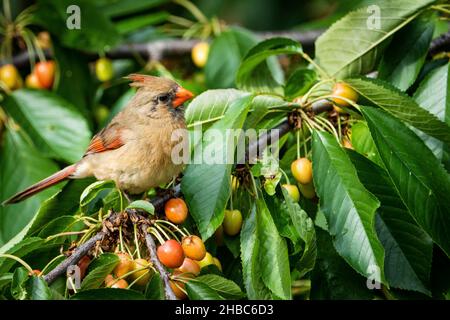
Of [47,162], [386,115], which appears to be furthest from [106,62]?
[386,115]

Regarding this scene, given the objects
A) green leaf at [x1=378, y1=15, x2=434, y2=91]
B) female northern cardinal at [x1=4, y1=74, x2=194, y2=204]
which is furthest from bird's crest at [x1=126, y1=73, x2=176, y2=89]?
green leaf at [x1=378, y1=15, x2=434, y2=91]

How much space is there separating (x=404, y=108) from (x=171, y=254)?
124 centimetres

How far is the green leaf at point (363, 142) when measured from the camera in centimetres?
340

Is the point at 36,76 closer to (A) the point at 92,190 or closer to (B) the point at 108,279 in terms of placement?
(A) the point at 92,190

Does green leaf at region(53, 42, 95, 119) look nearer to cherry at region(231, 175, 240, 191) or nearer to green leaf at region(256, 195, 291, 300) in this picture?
cherry at region(231, 175, 240, 191)

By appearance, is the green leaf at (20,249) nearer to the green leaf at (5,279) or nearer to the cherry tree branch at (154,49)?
the green leaf at (5,279)

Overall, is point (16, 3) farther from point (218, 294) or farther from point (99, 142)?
point (218, 294)

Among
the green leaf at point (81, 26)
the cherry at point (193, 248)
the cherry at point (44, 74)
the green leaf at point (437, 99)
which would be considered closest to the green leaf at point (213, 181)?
the cherry at point (193, 248)

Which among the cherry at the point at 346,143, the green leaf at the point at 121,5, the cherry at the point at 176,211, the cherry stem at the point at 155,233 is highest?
the green leaf at the point at 121,5

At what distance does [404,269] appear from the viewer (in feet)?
10.5

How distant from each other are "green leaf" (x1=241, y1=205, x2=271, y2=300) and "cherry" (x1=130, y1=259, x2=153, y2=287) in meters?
0.40

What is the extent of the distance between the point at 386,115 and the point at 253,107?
24.8 inches

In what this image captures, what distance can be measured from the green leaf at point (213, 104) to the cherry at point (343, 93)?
1.46 ft

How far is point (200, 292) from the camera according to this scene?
273 centimetres
